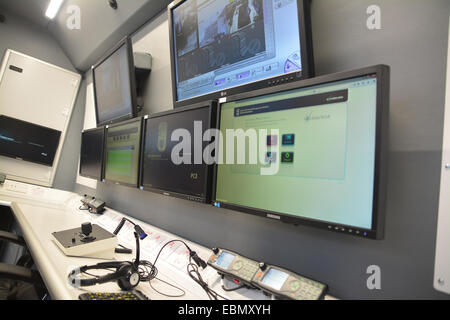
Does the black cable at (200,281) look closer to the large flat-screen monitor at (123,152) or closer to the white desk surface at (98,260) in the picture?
the white desk surface at (98,260)

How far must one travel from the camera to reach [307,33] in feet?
2.43

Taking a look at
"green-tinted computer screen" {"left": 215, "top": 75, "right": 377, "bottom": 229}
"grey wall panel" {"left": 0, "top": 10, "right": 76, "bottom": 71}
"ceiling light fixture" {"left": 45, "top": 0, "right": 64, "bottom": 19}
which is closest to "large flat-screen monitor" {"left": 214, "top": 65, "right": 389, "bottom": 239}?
"green-tinted computer screen" {"left": 215, "top": 75, "right": 377, "bottom": 229}

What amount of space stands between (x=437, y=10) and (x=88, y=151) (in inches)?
88.9

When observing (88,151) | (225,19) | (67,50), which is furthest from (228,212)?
(67,50)

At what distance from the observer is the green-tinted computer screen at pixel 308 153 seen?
57cm

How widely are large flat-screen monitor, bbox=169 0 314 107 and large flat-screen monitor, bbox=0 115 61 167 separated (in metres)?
2.38

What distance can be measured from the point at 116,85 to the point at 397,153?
Answer: 1.68 meters

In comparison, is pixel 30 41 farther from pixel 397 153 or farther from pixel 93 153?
pixel 397 153

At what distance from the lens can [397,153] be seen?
0.64 m

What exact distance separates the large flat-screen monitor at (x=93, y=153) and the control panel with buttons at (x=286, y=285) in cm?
152

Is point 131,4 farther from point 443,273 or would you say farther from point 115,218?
point 443,273

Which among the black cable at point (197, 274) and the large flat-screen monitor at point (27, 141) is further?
the large flat-screen monitor at point (27, 141)

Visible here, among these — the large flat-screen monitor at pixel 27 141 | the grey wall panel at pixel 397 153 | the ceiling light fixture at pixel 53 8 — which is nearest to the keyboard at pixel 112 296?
the grey wall panel at pixel 397 153

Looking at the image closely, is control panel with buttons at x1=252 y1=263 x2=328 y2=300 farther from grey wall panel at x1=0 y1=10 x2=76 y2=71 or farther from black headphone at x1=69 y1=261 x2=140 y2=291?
grey wall panel at x1=0 y1=10 x2=76 y2=71
